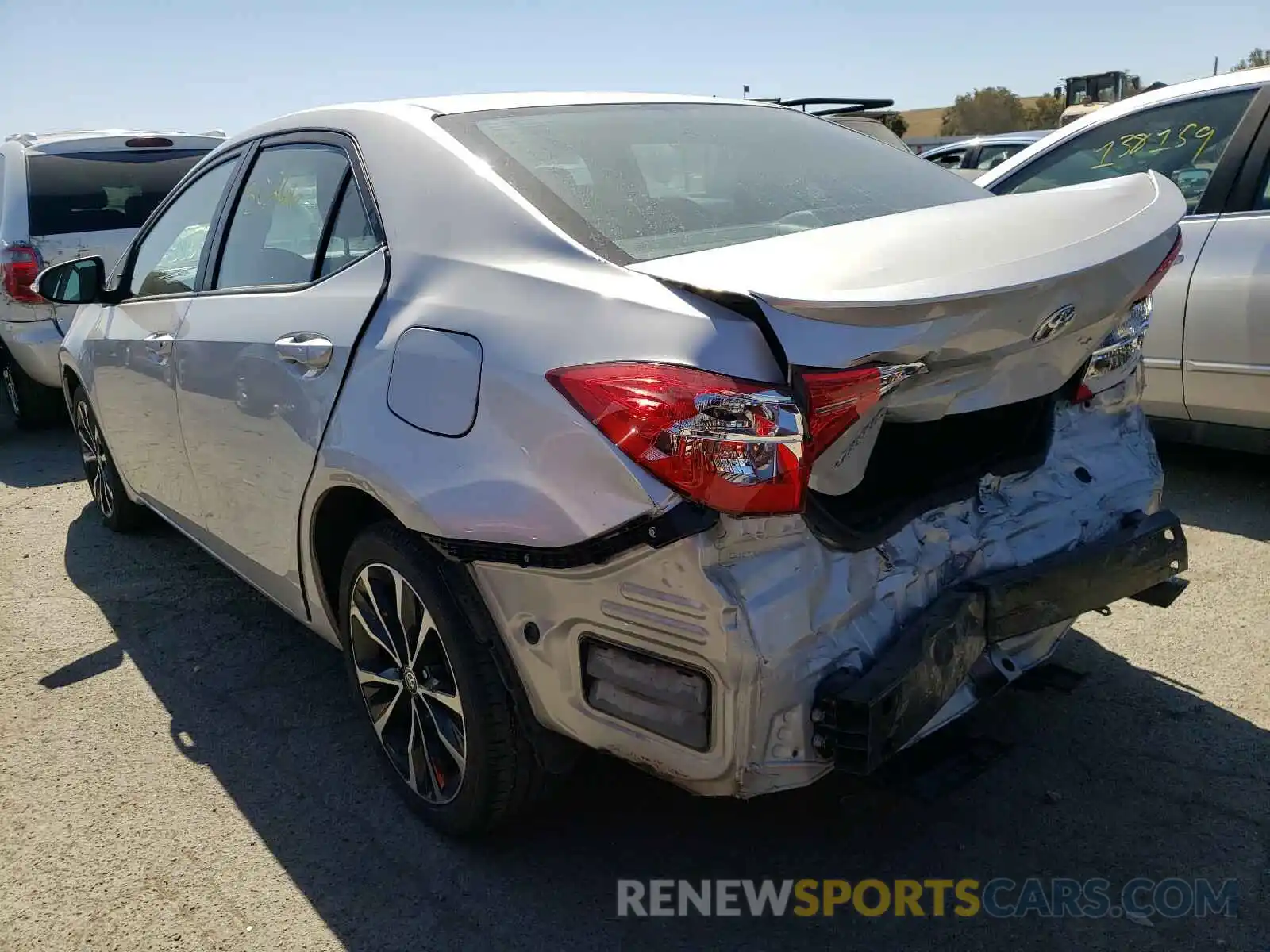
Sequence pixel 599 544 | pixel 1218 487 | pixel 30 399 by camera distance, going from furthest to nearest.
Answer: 1. pixel 30 399
2. pixel 1218 487
3. pixel 599 544

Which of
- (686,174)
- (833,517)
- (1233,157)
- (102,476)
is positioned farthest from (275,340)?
(1233,157)

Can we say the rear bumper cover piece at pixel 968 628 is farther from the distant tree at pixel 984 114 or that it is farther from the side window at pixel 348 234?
the distant tree at pixel 984 114

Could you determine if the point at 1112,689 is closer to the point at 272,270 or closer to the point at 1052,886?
the point at 1052,886

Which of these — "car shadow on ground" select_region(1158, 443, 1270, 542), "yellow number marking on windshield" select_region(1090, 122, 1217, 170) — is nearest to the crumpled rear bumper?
"car shadow on ground" select_region(1158, 443, 1270, 542)

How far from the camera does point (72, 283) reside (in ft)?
13.7

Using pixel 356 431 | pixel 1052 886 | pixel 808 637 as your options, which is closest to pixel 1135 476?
pixel 1052 886

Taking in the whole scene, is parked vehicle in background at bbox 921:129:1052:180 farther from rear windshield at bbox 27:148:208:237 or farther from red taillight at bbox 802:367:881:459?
red taillight at bbox 802:367:881:459

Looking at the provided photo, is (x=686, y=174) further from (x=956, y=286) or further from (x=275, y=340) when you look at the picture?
(x=275, y=340)

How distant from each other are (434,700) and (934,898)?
1.22 m

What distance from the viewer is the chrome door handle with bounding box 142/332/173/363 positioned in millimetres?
3514

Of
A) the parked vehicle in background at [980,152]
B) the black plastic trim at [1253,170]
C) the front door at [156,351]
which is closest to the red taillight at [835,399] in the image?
the front door at [156,351]

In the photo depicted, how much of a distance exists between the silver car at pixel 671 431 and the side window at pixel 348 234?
14 millimetres

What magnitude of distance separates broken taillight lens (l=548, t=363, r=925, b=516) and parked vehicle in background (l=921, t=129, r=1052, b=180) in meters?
10.5

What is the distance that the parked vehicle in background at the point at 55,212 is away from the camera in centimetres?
659
